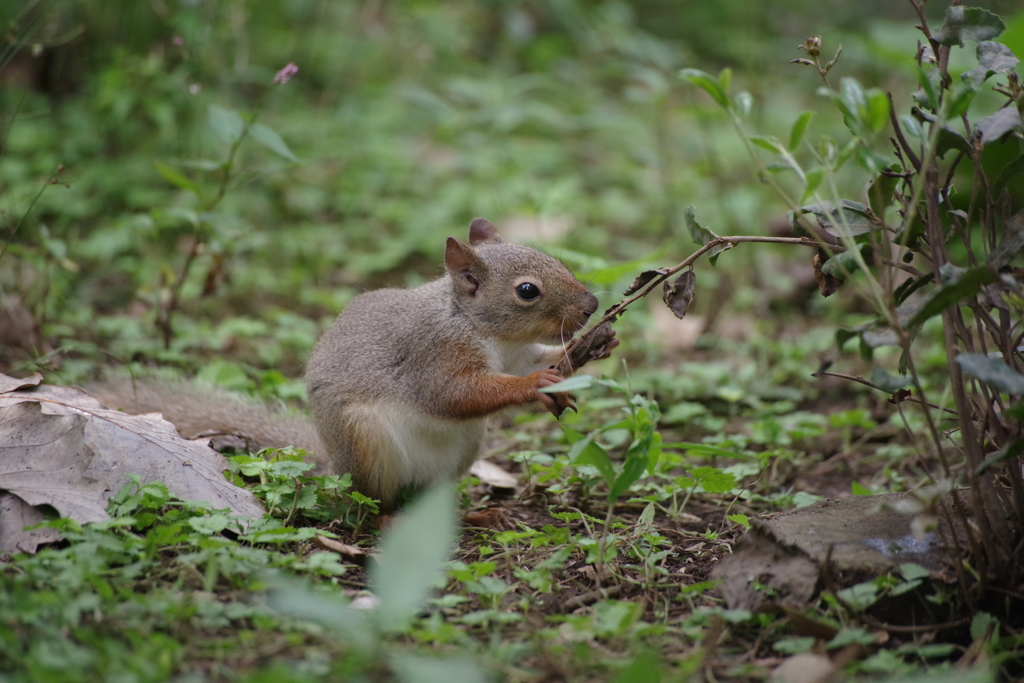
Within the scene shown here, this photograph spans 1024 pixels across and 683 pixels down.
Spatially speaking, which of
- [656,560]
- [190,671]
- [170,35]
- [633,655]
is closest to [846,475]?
[656,560]

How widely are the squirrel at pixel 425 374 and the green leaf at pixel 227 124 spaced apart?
1.00 m

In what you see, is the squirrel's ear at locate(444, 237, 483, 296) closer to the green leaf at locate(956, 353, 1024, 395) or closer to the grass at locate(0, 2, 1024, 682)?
the grass at locate(0, 2, 1024, 682)

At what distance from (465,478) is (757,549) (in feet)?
5.42

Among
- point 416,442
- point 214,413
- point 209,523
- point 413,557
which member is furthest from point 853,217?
point 214,413

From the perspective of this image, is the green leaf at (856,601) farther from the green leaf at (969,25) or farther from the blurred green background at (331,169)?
the blurred green background at (331,169)

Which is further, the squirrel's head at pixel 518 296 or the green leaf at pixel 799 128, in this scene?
the squirrel's head at pixel 518 296

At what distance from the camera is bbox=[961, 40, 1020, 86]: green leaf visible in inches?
97.3

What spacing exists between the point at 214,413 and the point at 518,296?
147 centimetres

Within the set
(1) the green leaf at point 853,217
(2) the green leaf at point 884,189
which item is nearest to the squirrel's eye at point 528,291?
(1) the green leaf at point 853,217

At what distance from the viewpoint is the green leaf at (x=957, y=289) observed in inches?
89.0

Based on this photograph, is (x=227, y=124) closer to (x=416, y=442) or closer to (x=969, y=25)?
(x=416, y=442)

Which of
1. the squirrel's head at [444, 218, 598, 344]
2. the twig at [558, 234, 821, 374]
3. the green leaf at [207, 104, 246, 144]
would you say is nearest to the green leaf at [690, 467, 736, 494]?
the twig at [558, 234, 821, 374]

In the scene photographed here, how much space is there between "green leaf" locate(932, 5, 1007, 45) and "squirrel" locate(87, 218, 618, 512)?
5.25ft

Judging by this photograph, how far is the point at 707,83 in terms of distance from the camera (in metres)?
2.44
